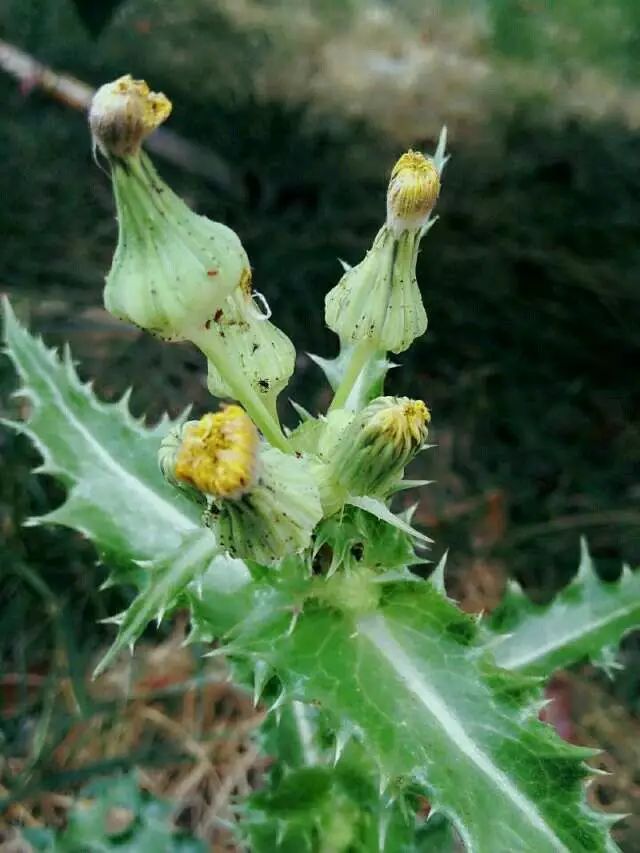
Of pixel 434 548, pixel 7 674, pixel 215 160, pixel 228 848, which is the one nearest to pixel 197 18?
pixel 215 160

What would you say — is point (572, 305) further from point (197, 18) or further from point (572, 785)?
point (572, 785)

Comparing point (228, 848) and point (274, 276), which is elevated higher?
point (274, 276)

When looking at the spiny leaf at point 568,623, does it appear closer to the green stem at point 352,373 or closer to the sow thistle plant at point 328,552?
the sow thistle plant at point 328,552

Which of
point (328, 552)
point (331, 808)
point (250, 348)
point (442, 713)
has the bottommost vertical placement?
point (331, 808)

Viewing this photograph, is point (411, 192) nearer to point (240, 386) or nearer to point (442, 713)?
point (240, 386)

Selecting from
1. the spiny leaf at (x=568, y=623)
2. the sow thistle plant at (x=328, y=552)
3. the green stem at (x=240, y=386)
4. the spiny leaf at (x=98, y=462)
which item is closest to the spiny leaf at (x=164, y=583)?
the sow thistle plant at (x=328, y=552)

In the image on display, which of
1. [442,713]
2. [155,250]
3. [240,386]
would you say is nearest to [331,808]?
[442,713]
